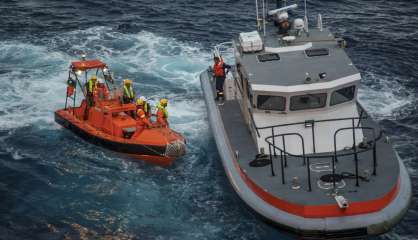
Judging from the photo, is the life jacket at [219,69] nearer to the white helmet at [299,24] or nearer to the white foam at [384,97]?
the white helmet at [299,24]

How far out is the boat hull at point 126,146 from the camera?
17469 millimetres

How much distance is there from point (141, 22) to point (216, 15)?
313 cm

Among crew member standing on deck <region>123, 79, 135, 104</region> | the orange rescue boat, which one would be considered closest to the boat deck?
the orange rescue boat

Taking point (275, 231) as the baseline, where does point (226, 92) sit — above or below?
above

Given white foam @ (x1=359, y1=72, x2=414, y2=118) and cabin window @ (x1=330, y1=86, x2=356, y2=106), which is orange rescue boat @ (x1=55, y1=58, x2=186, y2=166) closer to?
cabin window @ (x1=330, y1=86, x2=356, y2=106)

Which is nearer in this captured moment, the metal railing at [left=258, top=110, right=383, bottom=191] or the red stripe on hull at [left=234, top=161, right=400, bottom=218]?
the red stripe on hull at [left=234, top=161, right=400, bottom=218]

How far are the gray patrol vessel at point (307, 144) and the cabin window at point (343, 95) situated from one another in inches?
0.9

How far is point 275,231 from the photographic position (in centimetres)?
1427

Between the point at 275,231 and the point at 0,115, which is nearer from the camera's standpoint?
the point at 275,231

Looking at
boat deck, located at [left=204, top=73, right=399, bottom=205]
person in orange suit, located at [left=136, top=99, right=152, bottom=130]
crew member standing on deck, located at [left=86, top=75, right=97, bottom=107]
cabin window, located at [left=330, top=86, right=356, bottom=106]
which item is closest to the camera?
boat deck, located at [left=204, top=73, right=399, bottom=205]

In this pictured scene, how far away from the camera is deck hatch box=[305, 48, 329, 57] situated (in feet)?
53.2

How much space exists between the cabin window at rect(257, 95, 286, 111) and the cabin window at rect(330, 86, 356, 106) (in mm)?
1081

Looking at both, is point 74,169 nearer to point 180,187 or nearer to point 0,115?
point 180,187

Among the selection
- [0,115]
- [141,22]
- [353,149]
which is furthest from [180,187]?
[141,22]
